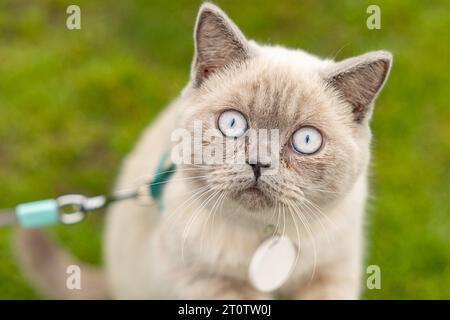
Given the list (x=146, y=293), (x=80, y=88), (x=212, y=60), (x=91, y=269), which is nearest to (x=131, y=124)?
(x=80, y=88)

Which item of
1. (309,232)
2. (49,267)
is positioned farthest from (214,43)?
(49,267)

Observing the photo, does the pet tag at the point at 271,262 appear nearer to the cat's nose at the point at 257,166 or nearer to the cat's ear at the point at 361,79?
the cat's nose at the point at 257,166

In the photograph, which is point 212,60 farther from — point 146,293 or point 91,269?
point 91,269

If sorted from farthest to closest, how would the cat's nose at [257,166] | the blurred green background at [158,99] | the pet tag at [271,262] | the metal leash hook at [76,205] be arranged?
the blurred green background at [158,99] < the metal leash hook at [76,205] < the pet tag at [271,262] < the cat's nose at [257,166]

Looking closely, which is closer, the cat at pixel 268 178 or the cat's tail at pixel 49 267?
the cat at pixel 268 178

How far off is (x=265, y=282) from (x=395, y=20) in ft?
7.97

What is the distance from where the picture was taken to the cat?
1.96 meters

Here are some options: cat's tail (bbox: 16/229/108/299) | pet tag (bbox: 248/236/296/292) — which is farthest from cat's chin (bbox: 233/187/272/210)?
cat's tail (bbox: 16/229/108/299)

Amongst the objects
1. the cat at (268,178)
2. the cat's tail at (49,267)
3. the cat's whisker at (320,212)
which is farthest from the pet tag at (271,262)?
the cat's tail at (49,267)

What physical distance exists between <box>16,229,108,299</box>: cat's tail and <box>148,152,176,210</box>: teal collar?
A: 0.63 metres

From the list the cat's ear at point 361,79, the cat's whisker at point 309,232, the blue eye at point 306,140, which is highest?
the cat's ear at point 361,79

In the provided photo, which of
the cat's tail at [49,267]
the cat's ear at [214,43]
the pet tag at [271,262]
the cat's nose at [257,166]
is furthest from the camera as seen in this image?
the cat's tail at [49,267]

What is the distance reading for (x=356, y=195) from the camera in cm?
229

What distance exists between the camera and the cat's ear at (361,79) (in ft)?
6.47
